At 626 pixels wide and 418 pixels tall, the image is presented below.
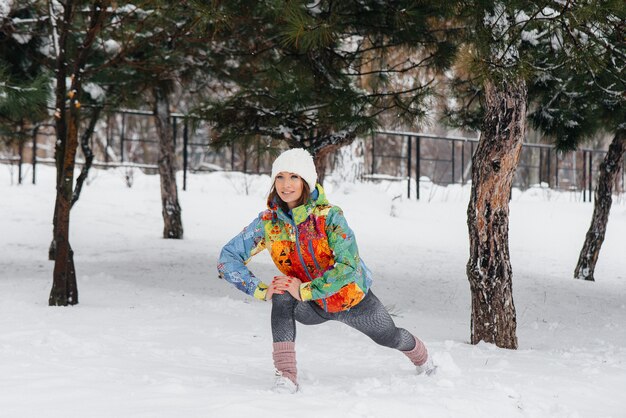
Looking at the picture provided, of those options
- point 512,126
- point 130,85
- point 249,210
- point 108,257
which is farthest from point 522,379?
point 249,210

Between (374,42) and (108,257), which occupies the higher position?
(374,42)

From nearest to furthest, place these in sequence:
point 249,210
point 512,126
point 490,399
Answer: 1. point 490,399
2. point 512,126
3. point 249,210

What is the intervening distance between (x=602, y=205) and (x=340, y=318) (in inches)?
259

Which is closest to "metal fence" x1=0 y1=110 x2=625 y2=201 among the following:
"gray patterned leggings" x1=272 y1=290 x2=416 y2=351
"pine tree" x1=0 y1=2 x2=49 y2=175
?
"pine tree" x1=0 y1=2 x2=49 y2=175

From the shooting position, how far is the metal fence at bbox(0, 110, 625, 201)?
1437cm

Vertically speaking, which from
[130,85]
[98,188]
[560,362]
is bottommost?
[560,362]

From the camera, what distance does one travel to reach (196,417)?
3.08m

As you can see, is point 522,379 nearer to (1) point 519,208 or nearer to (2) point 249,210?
(2) point 249,210

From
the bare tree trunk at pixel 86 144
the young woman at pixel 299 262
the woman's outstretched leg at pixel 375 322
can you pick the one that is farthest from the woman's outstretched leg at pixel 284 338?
the bare tree trunk at pixel 86 144

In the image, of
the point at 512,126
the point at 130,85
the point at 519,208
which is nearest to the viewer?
the point at 512,126

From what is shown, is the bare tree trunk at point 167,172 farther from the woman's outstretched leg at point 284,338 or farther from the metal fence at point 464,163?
the metal fence at point 464,163

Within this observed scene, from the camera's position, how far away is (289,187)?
11.7ft

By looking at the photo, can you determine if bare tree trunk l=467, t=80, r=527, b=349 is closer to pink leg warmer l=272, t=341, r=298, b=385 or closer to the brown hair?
the brown hair

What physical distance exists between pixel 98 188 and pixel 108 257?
5.18 m
